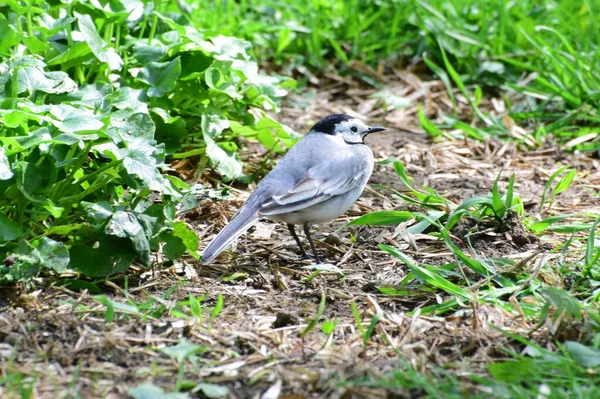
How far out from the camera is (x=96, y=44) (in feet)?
16.4

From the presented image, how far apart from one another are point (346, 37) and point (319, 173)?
10.9ft

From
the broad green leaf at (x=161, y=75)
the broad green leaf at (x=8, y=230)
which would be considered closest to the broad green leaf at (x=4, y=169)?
the broad green leaf at (x=8, y=230)

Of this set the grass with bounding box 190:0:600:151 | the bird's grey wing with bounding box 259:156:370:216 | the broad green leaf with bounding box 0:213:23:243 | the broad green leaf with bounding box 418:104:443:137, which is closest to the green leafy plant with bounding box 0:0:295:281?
the broad green leaf with bounding box 0:213:23:243

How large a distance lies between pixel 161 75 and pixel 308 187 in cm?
114

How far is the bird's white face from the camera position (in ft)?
19.3

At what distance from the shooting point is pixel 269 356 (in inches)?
140

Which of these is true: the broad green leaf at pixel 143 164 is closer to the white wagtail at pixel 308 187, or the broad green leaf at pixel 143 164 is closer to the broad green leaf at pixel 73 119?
the broad green leaf at pixel 73 119

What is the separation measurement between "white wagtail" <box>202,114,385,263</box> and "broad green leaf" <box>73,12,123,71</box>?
3.76 ft

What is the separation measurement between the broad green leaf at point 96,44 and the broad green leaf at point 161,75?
19cm

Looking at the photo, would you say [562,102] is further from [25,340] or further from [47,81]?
[25,340]

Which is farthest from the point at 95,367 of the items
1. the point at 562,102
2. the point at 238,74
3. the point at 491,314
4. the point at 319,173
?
the point at 562,102

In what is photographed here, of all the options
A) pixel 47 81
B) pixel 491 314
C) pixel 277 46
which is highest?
pixel 47 81

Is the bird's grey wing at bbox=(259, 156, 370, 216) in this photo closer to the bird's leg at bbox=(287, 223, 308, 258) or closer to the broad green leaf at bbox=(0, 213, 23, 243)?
the bird's leg at bbox=(287, 223, 308, 258)

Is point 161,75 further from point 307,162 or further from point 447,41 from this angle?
point 447,41
